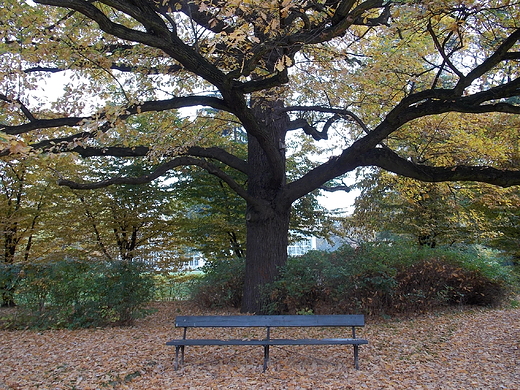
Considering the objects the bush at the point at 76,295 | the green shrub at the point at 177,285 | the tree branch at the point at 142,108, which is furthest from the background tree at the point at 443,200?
the bush at the point at 76,295

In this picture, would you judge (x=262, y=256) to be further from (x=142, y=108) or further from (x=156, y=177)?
(x=142, y=108)

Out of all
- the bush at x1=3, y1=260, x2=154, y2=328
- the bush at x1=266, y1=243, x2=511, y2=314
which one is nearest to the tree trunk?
the bush at x1=266, y1=243, x2=511, y2=314

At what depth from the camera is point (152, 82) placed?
29.8ft

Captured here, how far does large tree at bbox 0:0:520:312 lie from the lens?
6086mm

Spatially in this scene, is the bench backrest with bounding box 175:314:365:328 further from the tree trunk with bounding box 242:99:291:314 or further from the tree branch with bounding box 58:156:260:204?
the tree branch with bounding box 58:156:260:204

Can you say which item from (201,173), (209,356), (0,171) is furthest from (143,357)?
(0,171)

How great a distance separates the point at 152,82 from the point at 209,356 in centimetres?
585

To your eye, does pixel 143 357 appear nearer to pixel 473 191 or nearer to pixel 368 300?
pixel 368 300

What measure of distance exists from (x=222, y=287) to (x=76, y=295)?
11.2 feet

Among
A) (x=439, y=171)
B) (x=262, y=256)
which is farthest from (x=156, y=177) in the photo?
(x=439, y=171)

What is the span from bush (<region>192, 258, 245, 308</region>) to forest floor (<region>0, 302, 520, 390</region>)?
228 centimetres

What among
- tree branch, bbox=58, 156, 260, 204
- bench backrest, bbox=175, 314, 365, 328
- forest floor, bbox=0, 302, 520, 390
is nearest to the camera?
forest floor, bbox=0, 302, 520, 390

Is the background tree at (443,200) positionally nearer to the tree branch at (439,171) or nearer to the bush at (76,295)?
the tree branch at (439,171)

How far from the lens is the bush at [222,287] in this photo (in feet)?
34.6
